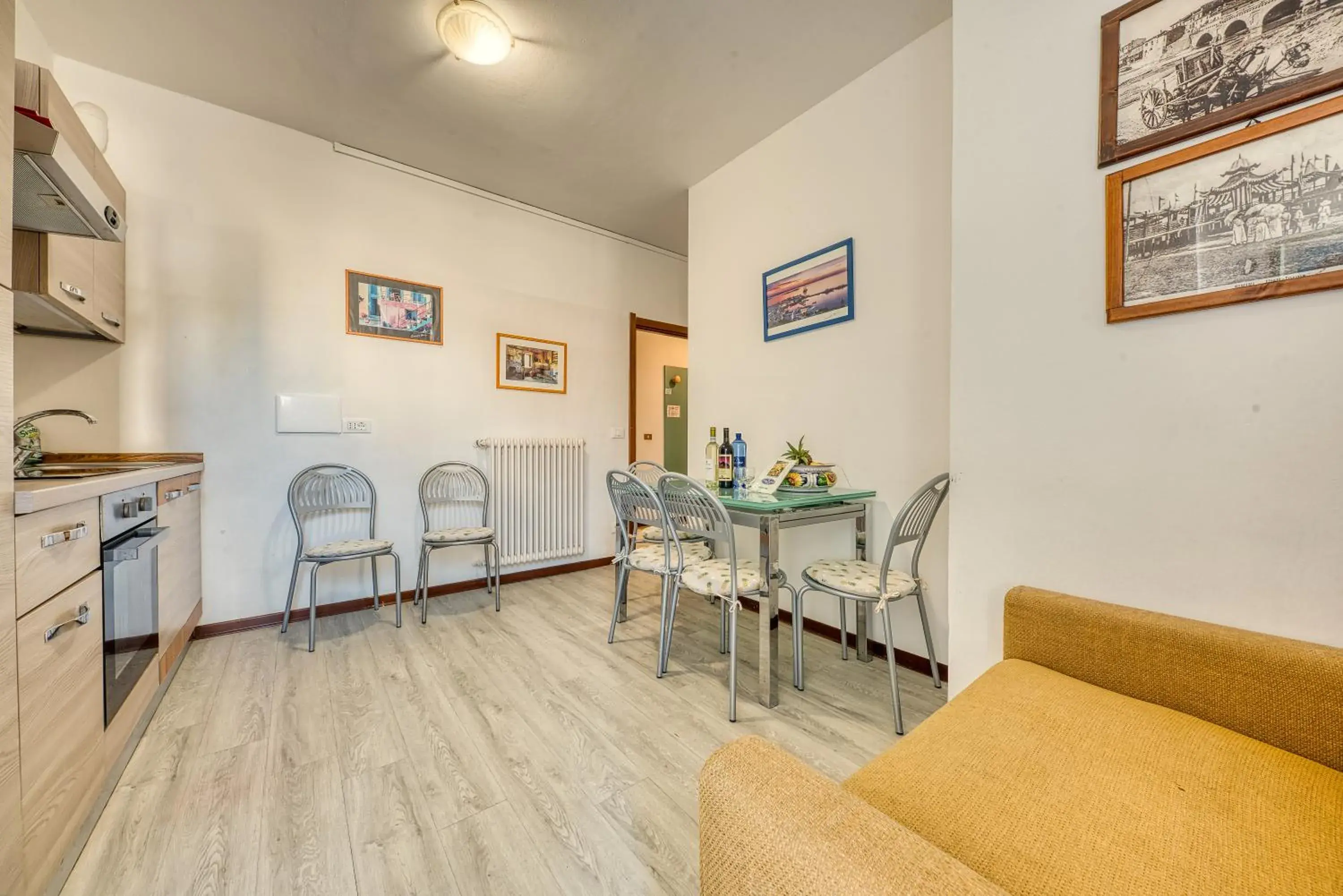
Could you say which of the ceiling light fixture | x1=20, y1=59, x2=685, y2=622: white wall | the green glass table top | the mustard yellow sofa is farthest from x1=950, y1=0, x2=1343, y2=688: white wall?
x1=20, y1=59, x2=685, y2=622: white wall

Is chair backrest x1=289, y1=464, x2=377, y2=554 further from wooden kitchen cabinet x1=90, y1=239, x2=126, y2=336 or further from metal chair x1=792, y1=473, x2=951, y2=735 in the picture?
metal chair x1=792, y1=473, x2=951, y2=735

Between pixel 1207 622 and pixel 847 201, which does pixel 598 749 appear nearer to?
pixel 1207 622

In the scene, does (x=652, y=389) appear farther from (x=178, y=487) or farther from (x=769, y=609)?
(x=178, y=487)

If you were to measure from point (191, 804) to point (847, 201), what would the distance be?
3.27 m

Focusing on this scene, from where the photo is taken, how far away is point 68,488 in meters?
1.02

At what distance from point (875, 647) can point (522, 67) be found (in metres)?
3.14

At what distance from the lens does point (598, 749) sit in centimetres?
151

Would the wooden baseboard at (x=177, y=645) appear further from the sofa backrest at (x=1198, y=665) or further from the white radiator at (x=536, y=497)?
the sofa backrest at (x=1198, y=665)

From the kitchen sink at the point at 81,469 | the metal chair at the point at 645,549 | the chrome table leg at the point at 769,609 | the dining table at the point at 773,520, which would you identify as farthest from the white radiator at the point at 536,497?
the chrome table leg at the point at 769,609

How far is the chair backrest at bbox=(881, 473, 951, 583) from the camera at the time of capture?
1672 millimetres

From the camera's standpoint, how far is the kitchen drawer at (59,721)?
90 cm

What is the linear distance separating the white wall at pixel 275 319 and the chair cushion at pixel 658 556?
1.55 metres

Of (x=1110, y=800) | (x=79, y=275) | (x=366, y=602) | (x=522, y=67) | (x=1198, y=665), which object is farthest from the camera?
(x=366, y=602)

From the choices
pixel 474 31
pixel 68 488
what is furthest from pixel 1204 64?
pixel 68 488
